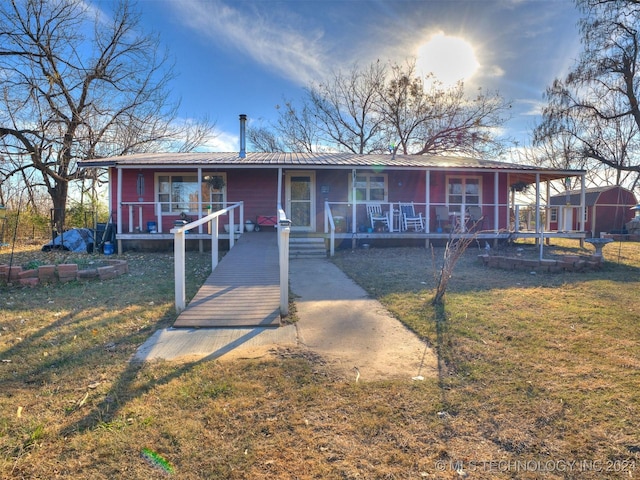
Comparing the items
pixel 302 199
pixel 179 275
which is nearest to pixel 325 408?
pixel 179 275

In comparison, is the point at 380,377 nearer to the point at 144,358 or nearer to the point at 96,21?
the point at 144,358

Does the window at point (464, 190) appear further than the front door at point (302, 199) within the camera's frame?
Yes

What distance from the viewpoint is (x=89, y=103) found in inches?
658

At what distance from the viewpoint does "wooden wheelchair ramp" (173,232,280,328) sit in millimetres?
4293

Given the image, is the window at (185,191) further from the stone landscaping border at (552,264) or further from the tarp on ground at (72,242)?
the stone landscaping border at (552,264)

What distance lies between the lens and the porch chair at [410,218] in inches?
467

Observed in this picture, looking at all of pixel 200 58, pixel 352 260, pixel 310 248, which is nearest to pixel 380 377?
pixel 352 260

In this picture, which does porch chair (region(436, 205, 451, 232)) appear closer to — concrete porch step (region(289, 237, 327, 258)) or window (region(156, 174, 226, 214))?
concrete porch step (region(289, 237, 327, 258))

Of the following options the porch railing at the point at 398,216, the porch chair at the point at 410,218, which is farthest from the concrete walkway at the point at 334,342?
the porch chair at the point at 410,218

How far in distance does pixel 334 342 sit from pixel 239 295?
6.93 ft

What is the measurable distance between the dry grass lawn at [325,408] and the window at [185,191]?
320 inches

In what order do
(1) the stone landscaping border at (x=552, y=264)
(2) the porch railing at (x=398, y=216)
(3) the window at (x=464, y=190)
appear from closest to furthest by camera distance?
(1) the stone landscaping border at (x=552, y=264) → (2) the porch railing at (x=398, y=216) → (3) the window at (x=464, y=190)

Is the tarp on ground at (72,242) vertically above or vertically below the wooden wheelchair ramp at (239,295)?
above

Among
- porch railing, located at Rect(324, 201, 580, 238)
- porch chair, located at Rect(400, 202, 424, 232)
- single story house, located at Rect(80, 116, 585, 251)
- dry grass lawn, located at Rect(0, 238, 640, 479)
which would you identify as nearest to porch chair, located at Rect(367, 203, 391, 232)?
single story house, located at Rect(80, 116, 585, 251)
